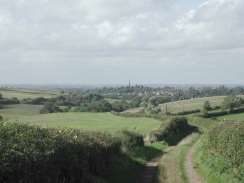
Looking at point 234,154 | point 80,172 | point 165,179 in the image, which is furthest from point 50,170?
point 234,154

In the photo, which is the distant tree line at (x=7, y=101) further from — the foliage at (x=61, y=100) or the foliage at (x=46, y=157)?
the foliage at (x=46, y=157)

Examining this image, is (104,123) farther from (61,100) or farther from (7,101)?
(61,100)

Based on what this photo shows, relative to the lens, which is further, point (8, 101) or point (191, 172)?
point (8, 101)

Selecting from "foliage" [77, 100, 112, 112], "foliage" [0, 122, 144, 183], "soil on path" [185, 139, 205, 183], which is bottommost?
"foliage" [77, 100, 112, 112]

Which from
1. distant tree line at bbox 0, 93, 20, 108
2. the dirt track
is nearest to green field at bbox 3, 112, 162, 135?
the dirt track

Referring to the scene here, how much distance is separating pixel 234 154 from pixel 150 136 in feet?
66.4

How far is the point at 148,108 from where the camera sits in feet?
308

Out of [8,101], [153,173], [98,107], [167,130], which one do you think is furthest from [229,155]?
[98,107]

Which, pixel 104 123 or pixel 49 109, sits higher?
pixel 104 123

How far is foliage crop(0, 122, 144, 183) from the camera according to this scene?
7.75 m

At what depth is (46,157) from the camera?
8.91 meters

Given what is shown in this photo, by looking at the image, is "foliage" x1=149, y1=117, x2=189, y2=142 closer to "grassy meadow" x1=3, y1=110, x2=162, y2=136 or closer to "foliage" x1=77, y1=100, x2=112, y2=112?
"grassy meadow" x1=3, y1=110, x2=162, y2=136

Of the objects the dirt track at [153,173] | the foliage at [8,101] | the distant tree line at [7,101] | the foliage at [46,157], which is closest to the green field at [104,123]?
the dirt track at [153,173]

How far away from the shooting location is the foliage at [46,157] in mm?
7750
